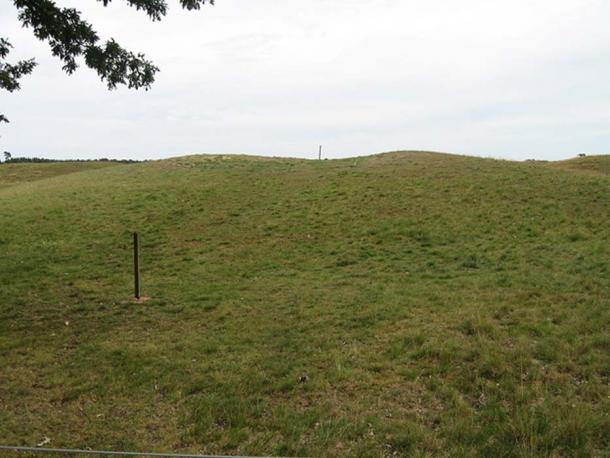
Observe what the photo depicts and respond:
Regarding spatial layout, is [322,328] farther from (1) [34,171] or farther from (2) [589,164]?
(1) [34,171]

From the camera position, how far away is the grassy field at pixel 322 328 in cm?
474

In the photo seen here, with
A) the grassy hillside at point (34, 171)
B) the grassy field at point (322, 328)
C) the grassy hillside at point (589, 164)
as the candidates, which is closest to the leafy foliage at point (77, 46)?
the grassy field at point (322, 328)

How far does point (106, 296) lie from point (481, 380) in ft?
23.8

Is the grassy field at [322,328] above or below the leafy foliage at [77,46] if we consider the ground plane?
below

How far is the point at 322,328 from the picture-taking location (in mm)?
7430

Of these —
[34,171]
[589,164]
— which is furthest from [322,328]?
[34,171]

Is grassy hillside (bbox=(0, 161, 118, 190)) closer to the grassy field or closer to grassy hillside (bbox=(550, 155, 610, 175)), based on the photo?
the grassy field

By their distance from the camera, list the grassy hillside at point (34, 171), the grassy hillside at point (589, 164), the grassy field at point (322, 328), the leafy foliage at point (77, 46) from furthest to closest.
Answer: the grassy hillside at point (34, 171) → the grassy hillside at point (589, 164) → the leafy foliage at point (77, 46) → the grassy field at point (322, 328)

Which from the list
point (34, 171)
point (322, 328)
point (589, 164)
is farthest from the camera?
point (34, 171)

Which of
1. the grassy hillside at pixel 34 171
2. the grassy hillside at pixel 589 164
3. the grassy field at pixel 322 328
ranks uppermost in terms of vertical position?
the grassy hillside at pixel 589 164

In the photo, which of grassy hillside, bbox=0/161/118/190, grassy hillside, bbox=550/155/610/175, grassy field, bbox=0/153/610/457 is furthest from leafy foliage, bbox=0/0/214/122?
→ grassy hillside, bbox=0/161/118/190

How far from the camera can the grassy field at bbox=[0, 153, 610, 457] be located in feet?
15.5

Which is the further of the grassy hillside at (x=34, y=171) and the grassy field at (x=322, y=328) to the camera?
the grassy hillside at (x=34, y=171)

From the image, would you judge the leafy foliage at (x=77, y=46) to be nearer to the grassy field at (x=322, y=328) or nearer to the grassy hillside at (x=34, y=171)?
the grassy field at (x=322, y=328)
